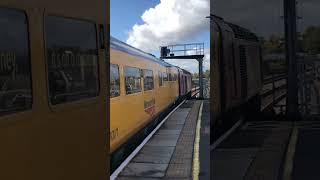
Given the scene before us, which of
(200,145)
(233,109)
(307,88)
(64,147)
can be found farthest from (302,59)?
(64,147)

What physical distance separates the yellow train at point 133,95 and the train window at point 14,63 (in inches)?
25.8

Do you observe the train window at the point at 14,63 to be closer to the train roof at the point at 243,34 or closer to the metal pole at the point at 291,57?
the train roof at the point at 243,34

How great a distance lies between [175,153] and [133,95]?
643 mm

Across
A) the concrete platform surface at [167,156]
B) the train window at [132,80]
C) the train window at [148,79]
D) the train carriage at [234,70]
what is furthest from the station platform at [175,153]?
the train window at [148,79]

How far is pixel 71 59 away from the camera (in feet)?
5.26

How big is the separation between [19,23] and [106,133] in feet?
2.44

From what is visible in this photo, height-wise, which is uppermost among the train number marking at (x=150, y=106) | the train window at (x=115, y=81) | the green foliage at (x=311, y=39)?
the green foliage at (x=311, y=39)

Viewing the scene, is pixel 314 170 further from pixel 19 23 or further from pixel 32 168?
pixel 19 23

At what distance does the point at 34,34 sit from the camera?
1.31 meters

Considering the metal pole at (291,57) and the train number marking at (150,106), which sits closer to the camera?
the metal pole at (291,57)

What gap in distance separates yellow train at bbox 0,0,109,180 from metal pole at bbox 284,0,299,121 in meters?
0.68

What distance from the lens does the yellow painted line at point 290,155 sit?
1.77m

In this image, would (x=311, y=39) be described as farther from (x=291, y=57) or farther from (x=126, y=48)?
(x=126, y=48)

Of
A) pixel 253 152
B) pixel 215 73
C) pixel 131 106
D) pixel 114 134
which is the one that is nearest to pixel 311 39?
pixel 215 73
